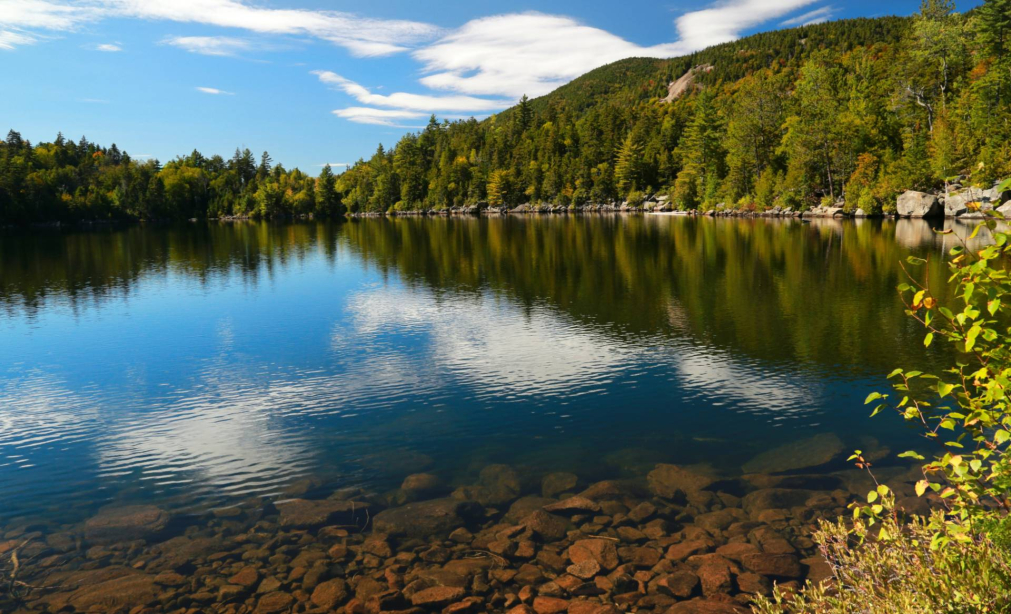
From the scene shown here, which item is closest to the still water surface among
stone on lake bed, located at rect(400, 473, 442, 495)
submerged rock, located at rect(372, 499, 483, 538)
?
stone on lake bed, located at rect(400, 473, 442, 495)

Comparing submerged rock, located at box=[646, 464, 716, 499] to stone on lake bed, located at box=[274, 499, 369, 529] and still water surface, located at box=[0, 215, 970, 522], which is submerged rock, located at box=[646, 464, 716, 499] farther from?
stone on lake bed, located at box=[274, 499, 369, 529]

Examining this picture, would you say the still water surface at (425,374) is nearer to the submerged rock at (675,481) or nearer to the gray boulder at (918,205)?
the submerged rock at (675,481)

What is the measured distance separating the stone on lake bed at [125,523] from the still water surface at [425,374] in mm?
449

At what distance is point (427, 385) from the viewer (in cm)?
2184

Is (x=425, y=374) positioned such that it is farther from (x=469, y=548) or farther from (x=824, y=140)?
(x=824, y=140)

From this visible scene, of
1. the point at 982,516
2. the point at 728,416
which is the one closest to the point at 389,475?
the point at 728,416

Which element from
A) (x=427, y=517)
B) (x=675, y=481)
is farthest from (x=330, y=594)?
(x=675, y=481)

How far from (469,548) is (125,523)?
7.54 meters

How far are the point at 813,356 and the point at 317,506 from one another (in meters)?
18.8

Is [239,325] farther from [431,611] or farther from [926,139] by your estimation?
[926,139]

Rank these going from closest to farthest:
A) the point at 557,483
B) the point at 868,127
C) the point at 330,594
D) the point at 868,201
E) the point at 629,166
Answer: the point at 330,594 → the point at 557,483 → the point at 868,201 → the point at 868,127 → the point at 629,166

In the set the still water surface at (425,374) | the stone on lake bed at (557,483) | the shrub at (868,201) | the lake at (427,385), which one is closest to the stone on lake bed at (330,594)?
the lake at (427,385)

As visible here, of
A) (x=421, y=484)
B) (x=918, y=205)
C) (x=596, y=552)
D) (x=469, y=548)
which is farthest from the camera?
(x=918, y=205)

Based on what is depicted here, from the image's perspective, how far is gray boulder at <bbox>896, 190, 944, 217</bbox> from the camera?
88500mm
